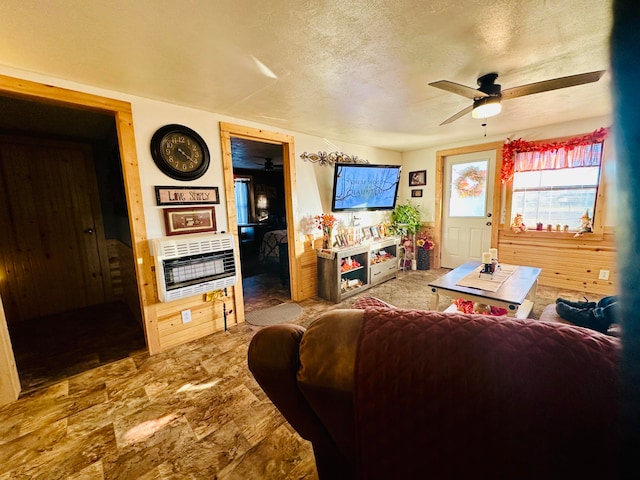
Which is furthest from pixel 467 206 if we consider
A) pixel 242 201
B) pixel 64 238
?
pixel 64 238

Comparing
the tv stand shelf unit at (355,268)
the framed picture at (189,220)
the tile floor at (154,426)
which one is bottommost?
the tile floor at (154,426)

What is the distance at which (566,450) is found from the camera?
1.82 feet

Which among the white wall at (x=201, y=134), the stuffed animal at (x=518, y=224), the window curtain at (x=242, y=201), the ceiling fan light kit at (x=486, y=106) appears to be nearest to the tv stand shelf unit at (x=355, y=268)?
the white wall at (x=201, y=134)

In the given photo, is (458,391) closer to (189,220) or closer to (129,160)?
(189,220)

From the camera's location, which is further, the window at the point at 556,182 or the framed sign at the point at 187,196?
the window at the point at 556,182

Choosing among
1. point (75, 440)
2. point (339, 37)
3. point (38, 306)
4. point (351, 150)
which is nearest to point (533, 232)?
point (351, 150)

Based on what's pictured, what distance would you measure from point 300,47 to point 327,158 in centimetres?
224

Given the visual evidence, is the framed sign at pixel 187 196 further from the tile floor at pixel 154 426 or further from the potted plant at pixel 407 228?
the potted plant at pixel 407 228

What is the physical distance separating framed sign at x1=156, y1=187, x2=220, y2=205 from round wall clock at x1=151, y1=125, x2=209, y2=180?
118 millimetres

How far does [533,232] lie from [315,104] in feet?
11.8

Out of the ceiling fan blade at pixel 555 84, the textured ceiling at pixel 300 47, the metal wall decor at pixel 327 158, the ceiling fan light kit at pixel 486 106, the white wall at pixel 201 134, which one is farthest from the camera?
the metal wall decor at pixel 327 158

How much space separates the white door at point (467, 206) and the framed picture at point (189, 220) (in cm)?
394

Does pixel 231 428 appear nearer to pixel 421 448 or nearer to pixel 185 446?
pixel 185 446

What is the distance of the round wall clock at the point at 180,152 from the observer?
7.68ft
